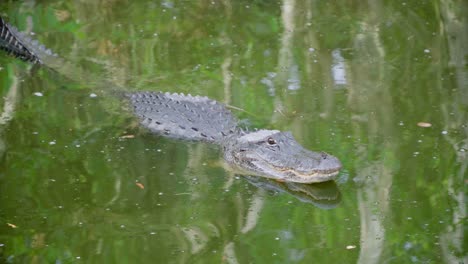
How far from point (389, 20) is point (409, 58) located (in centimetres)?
101

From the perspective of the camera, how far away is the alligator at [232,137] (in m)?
5.92

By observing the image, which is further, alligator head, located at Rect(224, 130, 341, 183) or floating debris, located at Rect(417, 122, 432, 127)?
floating debris, located at Rect(417, 122, 432, 127)

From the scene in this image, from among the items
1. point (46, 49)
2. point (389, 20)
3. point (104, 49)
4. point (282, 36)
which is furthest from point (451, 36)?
point (46, 49)

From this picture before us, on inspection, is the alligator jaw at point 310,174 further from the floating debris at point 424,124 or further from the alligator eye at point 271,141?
the floating debris at point 424,124

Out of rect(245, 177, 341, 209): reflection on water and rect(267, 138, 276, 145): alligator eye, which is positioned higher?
rect(267, 138, 276, 145): alligator eye

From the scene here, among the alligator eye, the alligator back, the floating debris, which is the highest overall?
the alligator eye

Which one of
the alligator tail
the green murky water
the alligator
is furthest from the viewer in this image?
the alligator tail

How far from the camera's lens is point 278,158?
19.9 feet

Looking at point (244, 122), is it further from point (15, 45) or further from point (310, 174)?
point (15, 45)

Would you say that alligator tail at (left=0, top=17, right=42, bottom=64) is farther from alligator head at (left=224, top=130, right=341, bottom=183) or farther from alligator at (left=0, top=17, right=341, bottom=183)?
alligator head at (left=224, top=130, right=341, bottom=183)

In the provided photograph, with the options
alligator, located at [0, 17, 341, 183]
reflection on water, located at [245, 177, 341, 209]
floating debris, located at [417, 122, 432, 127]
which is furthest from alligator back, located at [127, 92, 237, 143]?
floating debris, located at [417, 122, 432, 127]

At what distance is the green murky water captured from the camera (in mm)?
5297

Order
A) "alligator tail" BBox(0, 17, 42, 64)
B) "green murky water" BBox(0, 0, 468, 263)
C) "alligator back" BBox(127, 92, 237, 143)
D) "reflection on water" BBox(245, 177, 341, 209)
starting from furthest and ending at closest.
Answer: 1. "alligator tail" BBox(0, 17, 42, 64)
2. "alligator back" BBox(127, 92, 237, 143)
3. "reflection on water" BBox(245, 177, 341, 209)
4. "green murky water" BBox(0, 0, 468, 263)

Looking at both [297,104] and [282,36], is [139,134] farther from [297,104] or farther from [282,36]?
[282,36]
